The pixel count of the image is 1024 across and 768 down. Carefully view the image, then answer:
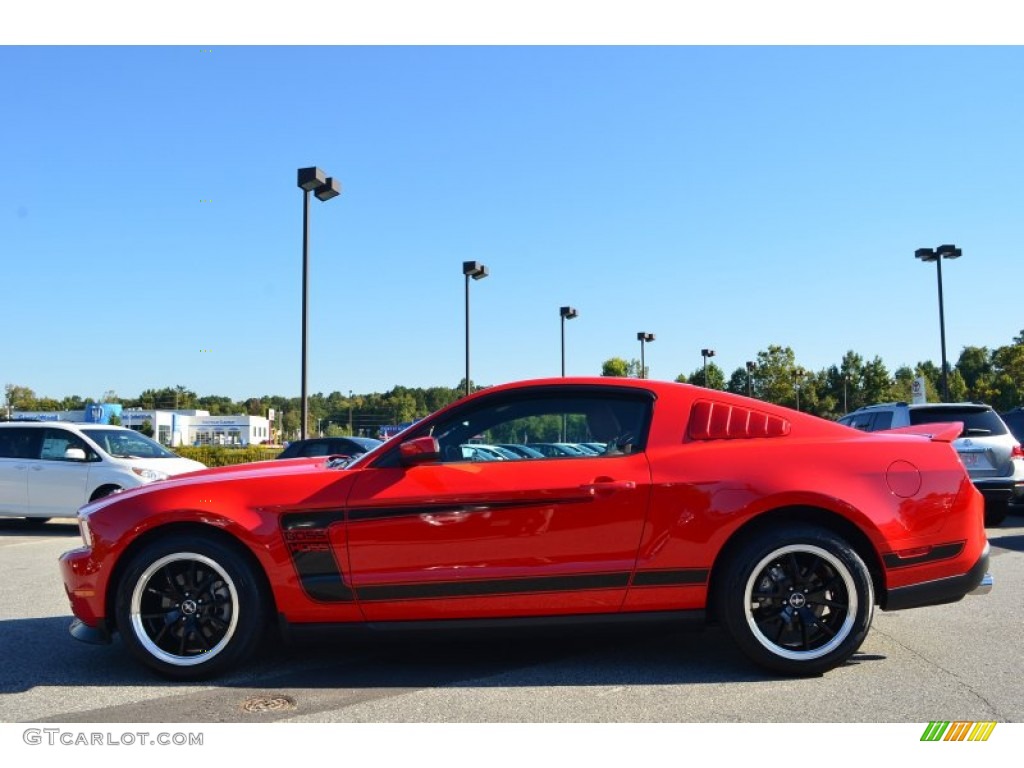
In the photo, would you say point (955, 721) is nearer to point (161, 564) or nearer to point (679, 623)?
point (679, 623)

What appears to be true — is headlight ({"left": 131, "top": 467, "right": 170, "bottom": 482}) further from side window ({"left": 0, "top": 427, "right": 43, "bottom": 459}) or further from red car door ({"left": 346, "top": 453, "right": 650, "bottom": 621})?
red car door ({"left": 346, "top": 453, "right": 650, "bottom": 621})

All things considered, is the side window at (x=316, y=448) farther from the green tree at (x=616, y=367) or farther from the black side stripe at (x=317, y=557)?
the green tree at (x=616, y=367)

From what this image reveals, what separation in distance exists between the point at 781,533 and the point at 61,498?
33.2ft

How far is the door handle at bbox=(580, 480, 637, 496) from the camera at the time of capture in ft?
13.2

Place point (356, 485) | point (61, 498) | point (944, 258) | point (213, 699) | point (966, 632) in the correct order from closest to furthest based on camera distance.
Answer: point (213, 699)
point (356, 485)
point (966, 632)
point (61, 498)
point (944, 258)

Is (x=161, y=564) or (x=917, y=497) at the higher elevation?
(x=917, y=497)

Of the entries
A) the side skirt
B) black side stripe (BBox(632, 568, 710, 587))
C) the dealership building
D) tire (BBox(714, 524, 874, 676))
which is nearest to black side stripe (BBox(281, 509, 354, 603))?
the side skirt

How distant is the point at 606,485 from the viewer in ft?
13.2

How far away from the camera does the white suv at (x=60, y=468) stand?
10828 mm

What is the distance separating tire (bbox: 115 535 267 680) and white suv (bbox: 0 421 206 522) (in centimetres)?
714

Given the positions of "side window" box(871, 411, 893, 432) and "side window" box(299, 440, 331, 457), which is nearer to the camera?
"side window" box(871, 411, 893, 432)

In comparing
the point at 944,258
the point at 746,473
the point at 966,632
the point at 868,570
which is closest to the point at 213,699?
the point at 746,473
